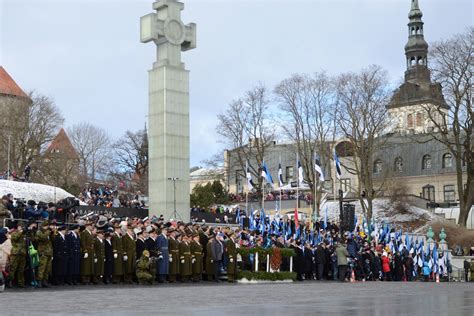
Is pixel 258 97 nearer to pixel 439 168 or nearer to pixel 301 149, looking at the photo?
pixel 301 149

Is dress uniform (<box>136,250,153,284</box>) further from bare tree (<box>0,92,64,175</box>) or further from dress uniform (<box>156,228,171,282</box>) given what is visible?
bare tree (<box>0,92,64,175</box>)

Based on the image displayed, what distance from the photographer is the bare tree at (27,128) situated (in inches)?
2132

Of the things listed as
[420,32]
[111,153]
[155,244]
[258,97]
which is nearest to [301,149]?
[258,97]

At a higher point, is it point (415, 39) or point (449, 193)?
point (415, 39)

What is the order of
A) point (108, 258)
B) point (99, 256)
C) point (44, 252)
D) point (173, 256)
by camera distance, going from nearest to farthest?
1. point (44, 252)
2. point (99, 256)
3. point (108, 258)
4. point (173, 256)

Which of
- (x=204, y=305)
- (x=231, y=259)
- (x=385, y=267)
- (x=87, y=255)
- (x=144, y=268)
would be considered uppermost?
(x=87, y=255)

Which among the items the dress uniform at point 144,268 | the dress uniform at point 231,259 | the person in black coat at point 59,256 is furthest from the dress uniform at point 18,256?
the dress uniform at point 231,259

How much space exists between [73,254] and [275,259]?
6742 millimetres

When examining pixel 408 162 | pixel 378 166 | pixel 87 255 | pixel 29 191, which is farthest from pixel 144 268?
pixel 408 162

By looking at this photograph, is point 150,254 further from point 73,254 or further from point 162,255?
point 73,254

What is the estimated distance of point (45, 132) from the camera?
56.3 m

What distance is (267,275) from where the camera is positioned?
21375 millimetres

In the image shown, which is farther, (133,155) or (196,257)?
(133,155)

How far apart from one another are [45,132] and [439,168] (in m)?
37.7
